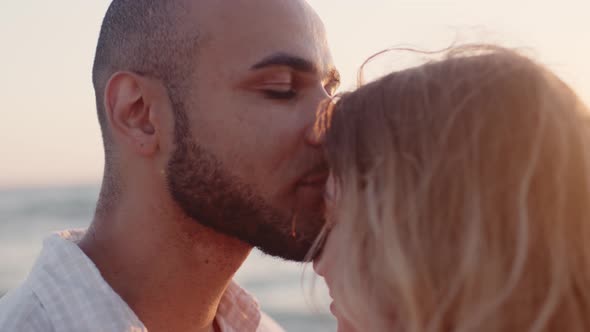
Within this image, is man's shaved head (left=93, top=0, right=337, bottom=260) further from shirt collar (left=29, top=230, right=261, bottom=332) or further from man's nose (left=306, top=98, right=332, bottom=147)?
shirt collar (left=29, top=230, right=261, bottom=332)

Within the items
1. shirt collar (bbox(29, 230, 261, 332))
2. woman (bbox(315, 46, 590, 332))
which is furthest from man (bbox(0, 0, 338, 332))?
woman (bbox(315, 46, 590, 332))

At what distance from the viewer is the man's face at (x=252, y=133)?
3396 mm

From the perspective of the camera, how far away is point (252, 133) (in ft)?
11.2

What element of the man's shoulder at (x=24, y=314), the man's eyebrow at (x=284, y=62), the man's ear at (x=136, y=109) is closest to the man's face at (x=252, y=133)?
the man's eyebrow at (x=284, y=62)

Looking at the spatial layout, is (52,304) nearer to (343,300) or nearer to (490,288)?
(343,300)

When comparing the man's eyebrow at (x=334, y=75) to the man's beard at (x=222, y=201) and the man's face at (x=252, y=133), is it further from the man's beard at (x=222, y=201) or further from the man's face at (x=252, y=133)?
the man's beard at (x=222, y=201)

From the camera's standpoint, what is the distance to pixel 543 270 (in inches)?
76.7

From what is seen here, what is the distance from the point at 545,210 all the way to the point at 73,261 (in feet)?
5.98

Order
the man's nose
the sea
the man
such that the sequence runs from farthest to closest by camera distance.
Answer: the sea < the man < the man's nose

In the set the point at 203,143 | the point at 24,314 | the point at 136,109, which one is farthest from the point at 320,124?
the point at 24,314

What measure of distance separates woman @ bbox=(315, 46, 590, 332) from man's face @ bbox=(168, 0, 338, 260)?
1121 millimetres

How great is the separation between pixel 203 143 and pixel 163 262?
0.52 m

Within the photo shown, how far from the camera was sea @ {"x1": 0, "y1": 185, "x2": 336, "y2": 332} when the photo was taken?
1191cm

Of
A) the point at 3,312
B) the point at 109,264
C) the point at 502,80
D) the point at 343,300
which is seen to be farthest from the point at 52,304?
the point at 502,80
